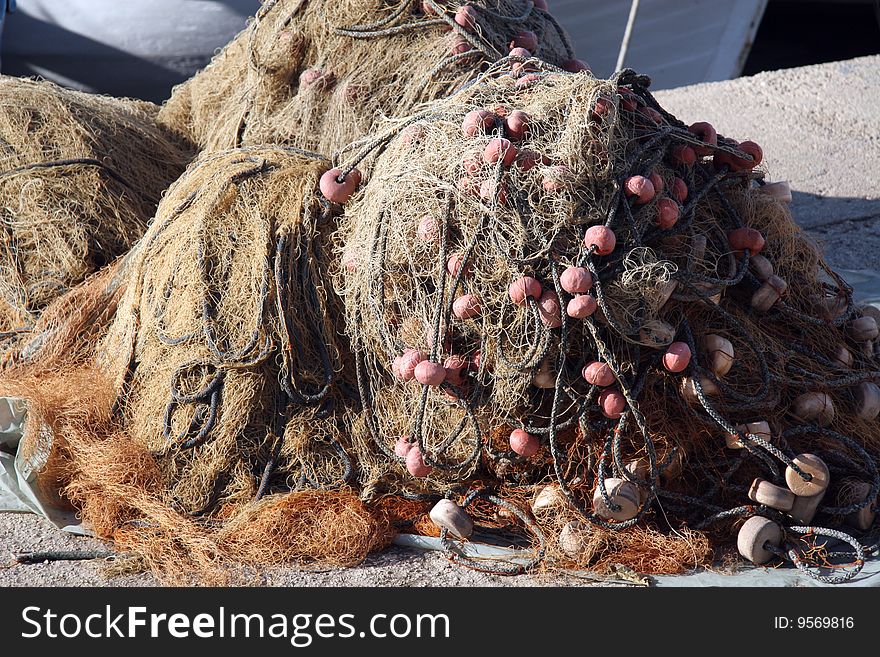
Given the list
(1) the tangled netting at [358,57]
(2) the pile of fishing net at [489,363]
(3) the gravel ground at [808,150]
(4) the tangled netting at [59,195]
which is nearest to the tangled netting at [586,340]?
(2) the pile of fishing net at [489,363]

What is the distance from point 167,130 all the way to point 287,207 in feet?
5.37

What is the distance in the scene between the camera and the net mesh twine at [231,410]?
2.96 m

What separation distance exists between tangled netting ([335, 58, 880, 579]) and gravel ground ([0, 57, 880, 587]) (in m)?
0.42

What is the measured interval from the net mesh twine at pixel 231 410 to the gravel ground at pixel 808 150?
0.18 metres

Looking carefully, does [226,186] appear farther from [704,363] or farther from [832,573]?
[832,573]

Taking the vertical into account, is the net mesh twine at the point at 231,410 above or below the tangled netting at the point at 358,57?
below

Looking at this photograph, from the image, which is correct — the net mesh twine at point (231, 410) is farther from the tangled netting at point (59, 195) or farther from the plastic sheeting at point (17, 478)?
the tangled netting at point (59, 195)

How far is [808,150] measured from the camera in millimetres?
5879

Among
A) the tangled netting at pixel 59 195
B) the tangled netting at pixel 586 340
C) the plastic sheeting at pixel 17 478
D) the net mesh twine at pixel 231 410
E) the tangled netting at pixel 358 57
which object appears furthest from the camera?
the tangled netting at pixel 59 195

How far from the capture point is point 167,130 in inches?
179

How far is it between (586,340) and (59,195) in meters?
2.21

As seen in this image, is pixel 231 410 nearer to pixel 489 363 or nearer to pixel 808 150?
pixel 489 363

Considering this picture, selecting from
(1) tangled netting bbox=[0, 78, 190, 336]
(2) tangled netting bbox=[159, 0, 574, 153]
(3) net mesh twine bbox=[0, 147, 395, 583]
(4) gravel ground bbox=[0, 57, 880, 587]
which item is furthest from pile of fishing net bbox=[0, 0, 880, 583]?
(1) tangled netting bbox=[0, 78, 190, 336]

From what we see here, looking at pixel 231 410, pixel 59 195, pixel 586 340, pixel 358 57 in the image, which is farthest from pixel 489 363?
pixel 59 195
